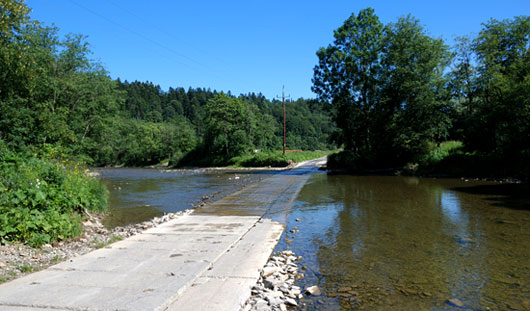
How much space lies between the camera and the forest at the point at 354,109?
952 cm

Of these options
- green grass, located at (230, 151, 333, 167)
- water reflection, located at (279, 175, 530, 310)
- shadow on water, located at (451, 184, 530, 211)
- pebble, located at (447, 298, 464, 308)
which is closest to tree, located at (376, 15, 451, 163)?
shadow on water, located at (451, 184, 530, 211)

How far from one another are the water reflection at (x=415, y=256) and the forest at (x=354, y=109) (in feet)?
20.1

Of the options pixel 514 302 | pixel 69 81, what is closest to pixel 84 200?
pixel 514 302

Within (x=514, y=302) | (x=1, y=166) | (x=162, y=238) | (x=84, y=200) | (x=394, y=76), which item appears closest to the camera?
(x=514, y=302)

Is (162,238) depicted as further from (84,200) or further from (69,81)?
(69,81)

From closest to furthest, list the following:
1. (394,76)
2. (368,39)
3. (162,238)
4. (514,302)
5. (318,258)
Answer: (514,302), (318,258), (162,238), (394,76), (368,39)

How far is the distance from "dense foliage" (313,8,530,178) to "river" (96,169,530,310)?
11124 millimetres

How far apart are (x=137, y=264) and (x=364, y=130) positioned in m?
32.1

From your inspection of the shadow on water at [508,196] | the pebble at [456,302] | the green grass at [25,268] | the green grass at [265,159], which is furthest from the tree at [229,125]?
the pebble at [456,302]

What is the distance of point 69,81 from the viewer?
21.6m

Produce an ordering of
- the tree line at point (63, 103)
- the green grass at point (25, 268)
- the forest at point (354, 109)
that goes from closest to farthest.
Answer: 1. the green grass at point (25, 268)
2. the forest at point (354, 109)
3. the tree line at point (63, 103)

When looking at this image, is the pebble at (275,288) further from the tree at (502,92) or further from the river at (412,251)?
the tree at (502,92)

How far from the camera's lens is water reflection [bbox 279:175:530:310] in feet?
16.4

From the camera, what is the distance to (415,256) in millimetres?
6953
